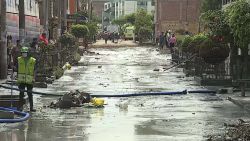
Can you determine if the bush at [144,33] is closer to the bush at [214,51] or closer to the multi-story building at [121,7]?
the bush at [214,51]

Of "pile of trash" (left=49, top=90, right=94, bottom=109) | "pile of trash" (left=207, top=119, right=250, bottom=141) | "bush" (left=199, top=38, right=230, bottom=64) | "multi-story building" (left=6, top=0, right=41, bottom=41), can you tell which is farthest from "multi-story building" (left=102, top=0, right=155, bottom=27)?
"pile of trash" (left=207, top=119, right=250, bottom=141)

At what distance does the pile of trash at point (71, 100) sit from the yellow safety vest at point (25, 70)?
129 cm

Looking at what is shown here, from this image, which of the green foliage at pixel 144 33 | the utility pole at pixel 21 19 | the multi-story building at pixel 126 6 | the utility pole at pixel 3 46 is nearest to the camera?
the utility pole at pixel 3 46

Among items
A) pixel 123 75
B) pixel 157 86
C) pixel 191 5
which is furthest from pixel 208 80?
pixel 191 5

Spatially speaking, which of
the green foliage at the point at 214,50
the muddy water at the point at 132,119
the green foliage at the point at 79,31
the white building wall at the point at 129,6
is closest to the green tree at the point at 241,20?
the muddy water at the point at 132,119

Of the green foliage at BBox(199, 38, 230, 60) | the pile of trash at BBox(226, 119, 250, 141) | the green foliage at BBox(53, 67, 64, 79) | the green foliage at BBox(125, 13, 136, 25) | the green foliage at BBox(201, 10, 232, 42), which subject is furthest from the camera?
the green foliage at BBox(125, 13, 136, 25)

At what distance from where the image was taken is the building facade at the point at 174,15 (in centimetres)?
9181

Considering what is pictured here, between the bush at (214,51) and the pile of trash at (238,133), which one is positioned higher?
the bush at (214,51)

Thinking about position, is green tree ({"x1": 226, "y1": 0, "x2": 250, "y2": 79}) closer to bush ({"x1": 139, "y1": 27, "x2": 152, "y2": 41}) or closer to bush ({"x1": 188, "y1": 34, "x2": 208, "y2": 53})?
bush ({"x1": 188, "y1": 34, "x2": 208, "y2": 53})

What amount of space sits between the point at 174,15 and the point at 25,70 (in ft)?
250

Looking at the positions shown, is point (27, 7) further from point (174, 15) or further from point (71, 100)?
point (174, 15)

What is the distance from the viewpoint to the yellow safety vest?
17.2 meters

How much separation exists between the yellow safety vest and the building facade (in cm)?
7478

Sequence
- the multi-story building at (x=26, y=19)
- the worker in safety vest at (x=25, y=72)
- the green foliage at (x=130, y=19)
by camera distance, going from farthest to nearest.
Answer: the green foliage at (x=130, y=19) → the multi-story building at (x=26, y=19) → the worker in safety vest at (x=25, y=72)
